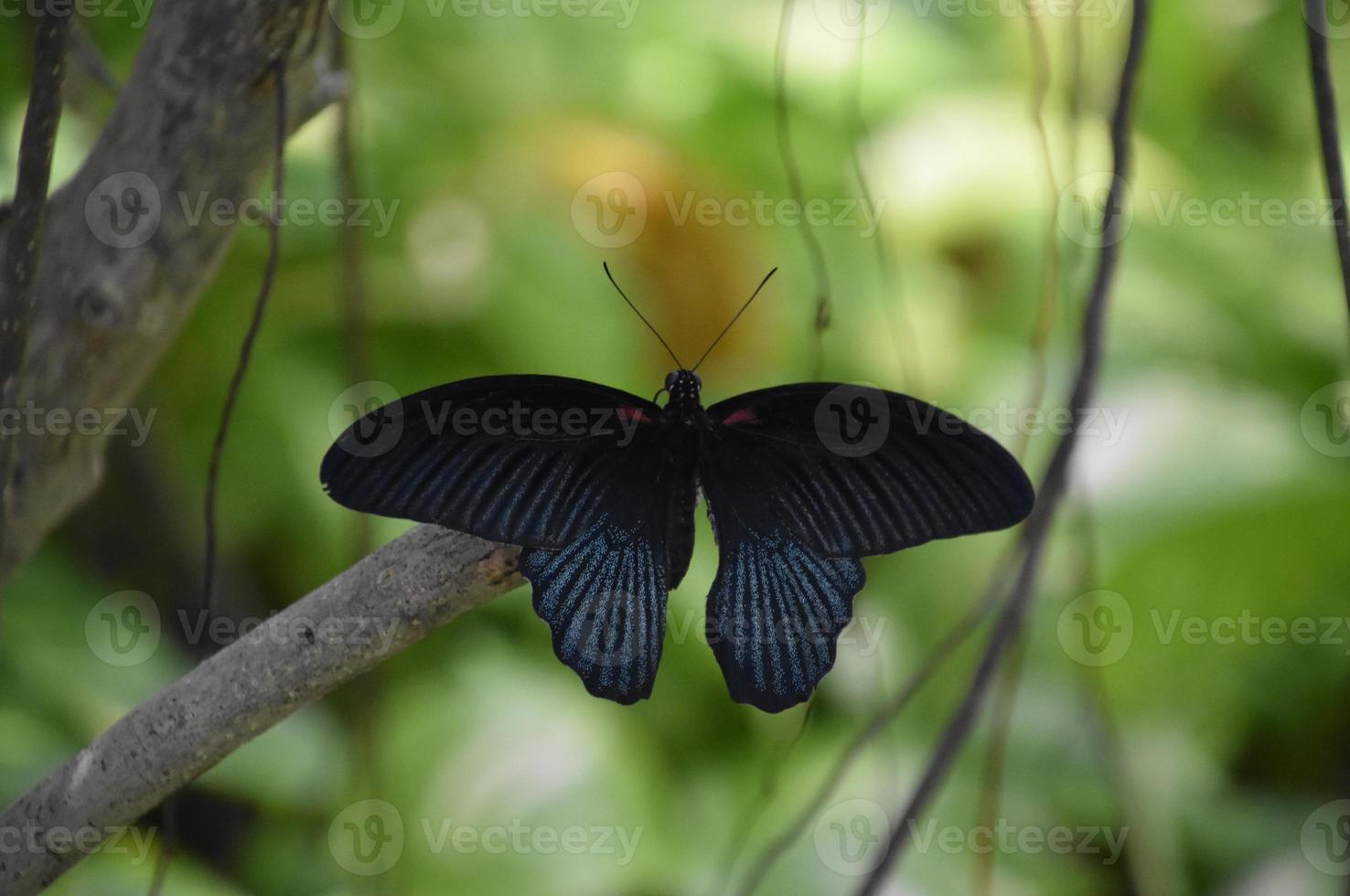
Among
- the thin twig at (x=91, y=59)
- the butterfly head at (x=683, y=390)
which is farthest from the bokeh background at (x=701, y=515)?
the butterfly head at (x=683, y=390)

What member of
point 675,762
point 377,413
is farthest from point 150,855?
point 377,413

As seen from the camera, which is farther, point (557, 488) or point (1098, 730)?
point (1098, 730)

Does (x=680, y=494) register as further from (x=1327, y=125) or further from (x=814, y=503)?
(x=1327, y=125)

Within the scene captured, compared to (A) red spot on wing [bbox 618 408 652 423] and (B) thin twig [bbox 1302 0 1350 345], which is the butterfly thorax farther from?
(B) thin twig [bbox 1302 0 1350 345]

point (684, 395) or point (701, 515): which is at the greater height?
point (684, 395)

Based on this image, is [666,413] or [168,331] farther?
[168,331]

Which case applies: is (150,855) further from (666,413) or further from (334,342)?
(666,413)

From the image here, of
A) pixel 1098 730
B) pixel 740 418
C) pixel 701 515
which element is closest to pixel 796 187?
pixel 740 418
